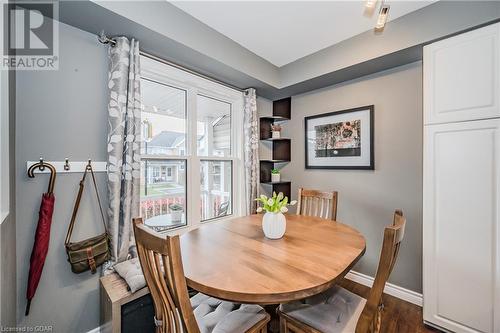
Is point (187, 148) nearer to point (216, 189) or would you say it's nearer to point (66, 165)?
point (216, 189)

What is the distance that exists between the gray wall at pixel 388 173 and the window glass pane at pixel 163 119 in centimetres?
175

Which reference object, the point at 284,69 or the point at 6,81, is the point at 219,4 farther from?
the point at 6,81

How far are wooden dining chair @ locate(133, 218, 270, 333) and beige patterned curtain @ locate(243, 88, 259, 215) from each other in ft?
5.12

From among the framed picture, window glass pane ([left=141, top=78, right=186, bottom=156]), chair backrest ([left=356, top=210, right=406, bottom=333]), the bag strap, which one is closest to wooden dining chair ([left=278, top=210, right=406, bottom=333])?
chair backrest ([left=356, top=210, right=406, bottom=333])

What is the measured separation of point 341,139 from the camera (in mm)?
2559

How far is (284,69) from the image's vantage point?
2.73 meters

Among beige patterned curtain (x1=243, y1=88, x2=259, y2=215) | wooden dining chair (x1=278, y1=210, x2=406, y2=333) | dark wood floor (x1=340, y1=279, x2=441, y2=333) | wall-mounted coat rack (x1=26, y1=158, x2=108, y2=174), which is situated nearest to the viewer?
wooden dining chair (x1=278, y1=210, x2=406, y2=333)

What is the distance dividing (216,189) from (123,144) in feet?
4.20

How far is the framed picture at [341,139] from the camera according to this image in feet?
7.79

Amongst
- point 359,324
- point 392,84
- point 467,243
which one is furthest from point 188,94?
point 467,243

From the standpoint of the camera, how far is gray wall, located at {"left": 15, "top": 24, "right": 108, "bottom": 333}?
4.49 ft

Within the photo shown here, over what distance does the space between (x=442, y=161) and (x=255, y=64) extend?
200cm

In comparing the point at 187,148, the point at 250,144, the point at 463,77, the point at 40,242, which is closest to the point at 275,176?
the point at 250,144

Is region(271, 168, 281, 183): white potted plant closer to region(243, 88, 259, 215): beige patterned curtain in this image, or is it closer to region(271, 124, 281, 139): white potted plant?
region(243, 88, 259, 215): beige patterned curtain
